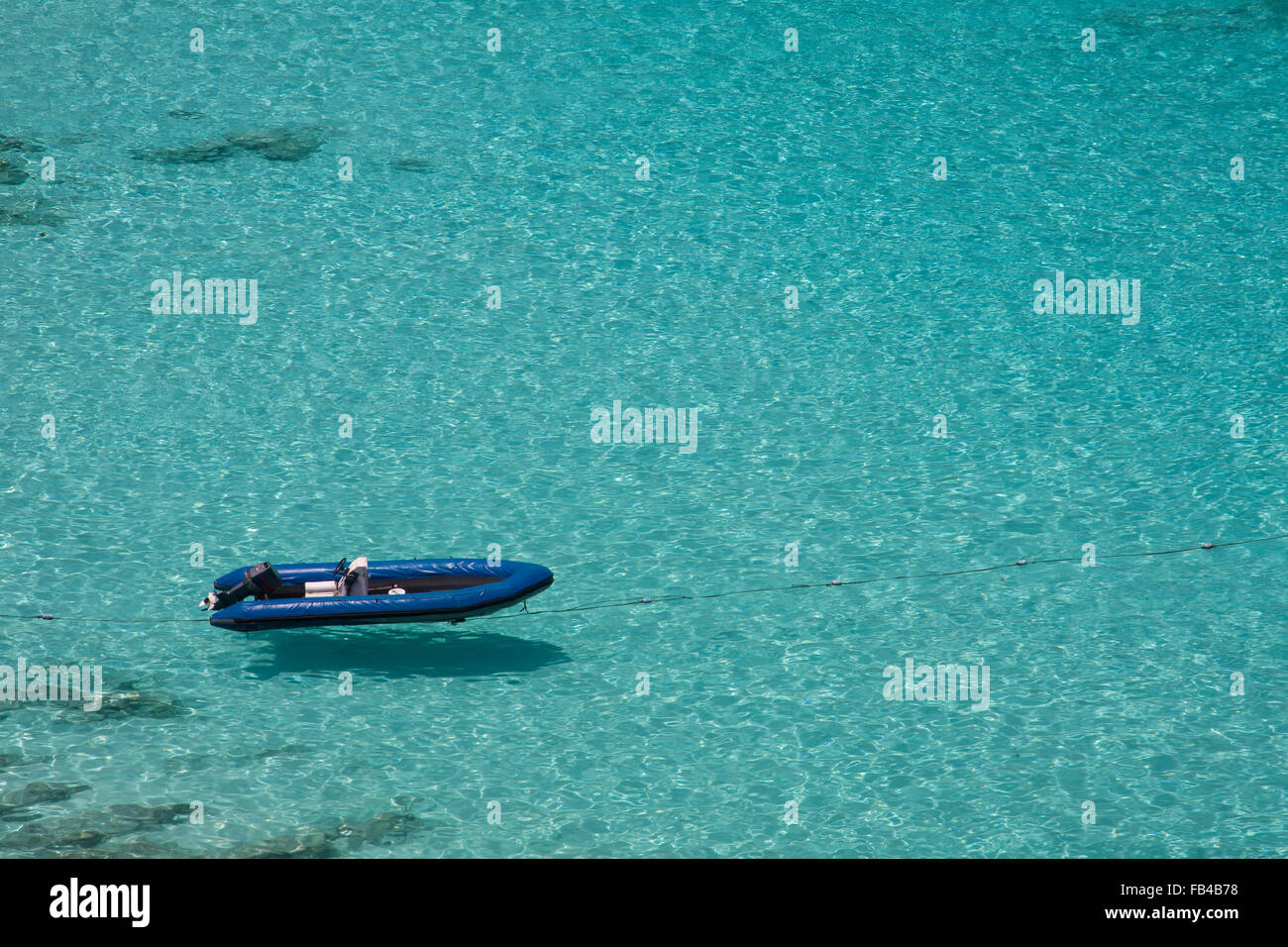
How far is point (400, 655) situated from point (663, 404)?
13.3ft

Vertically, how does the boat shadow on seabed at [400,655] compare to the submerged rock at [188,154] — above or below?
below

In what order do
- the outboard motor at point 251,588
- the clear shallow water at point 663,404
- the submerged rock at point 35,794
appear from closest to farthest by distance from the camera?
1. the submerged rock at point 35,794
2. the clear shallow water at point 663,404
3. the outboard motor at point 251,588

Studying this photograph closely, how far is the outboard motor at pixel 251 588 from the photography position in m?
9.65

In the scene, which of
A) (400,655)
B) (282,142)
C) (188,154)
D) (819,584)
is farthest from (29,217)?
(819,584)

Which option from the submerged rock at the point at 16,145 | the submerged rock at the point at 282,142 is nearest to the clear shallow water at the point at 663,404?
the submerged rock at the point at 16,145

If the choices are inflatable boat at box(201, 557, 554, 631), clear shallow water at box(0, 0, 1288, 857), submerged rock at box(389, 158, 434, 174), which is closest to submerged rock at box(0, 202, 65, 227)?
clear shallow water at box(0, 0, 1288, 857)

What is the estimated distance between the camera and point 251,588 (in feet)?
32.0

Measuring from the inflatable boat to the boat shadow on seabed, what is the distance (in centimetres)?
35

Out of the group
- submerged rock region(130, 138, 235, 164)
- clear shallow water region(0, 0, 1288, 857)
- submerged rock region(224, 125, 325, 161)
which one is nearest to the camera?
clear shallow water region(0, 0, 1288, 857)

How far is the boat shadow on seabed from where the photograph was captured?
9914 mm

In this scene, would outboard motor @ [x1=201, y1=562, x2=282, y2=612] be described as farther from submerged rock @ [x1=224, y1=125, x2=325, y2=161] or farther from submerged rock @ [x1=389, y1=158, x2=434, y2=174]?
submerged rock @ [x1=224, y1=125, x2=325, y2=161]

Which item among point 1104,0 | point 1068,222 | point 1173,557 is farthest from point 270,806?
point 1104,0

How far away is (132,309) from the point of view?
1412cm

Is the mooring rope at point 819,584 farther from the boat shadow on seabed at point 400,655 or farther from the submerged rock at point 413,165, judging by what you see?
the submerged rock at point 413,165
